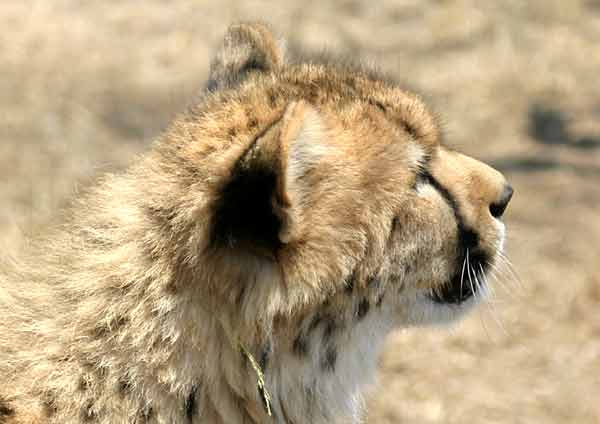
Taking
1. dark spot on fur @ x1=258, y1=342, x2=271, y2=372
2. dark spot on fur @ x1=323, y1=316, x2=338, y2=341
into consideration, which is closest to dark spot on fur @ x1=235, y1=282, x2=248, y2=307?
dark spot on fur @ x1=258, y1=342, x2=271, y2=372

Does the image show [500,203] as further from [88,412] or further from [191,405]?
[88,412]

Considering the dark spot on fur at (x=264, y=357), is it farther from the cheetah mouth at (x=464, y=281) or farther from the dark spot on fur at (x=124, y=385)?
the cheetah mouth at (x=464, y=281)

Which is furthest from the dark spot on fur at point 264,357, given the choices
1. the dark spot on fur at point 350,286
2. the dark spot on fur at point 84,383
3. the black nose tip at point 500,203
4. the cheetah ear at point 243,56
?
the cheetah ear at point 243,56

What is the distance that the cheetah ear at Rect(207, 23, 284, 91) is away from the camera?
2.94m

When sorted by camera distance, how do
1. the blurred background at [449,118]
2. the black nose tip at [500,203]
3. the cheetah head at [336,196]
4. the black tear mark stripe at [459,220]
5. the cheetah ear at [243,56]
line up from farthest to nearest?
the blurred background at [449,118]
the cheetah ear at [243,56]
the black nose tip at [500,203]
the black tear mark stripe at [459,220]
the cheetah head at [336,196]

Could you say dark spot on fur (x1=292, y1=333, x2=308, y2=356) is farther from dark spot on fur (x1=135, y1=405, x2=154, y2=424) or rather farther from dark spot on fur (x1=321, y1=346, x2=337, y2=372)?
dark spot on fur (x1=135, y1=405, x2=154, y2=424)

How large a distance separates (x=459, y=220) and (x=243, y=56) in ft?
2.67

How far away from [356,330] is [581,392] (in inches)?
83.1

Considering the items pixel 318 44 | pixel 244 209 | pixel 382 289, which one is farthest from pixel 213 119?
pixel 318 44

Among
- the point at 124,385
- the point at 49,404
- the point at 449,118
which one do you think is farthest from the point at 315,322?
the point at 449,118

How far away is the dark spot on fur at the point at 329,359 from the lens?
8.16 feet

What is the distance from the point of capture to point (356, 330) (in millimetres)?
2510

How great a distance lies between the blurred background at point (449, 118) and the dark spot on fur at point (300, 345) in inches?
70.7

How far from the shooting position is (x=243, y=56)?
117 inches
